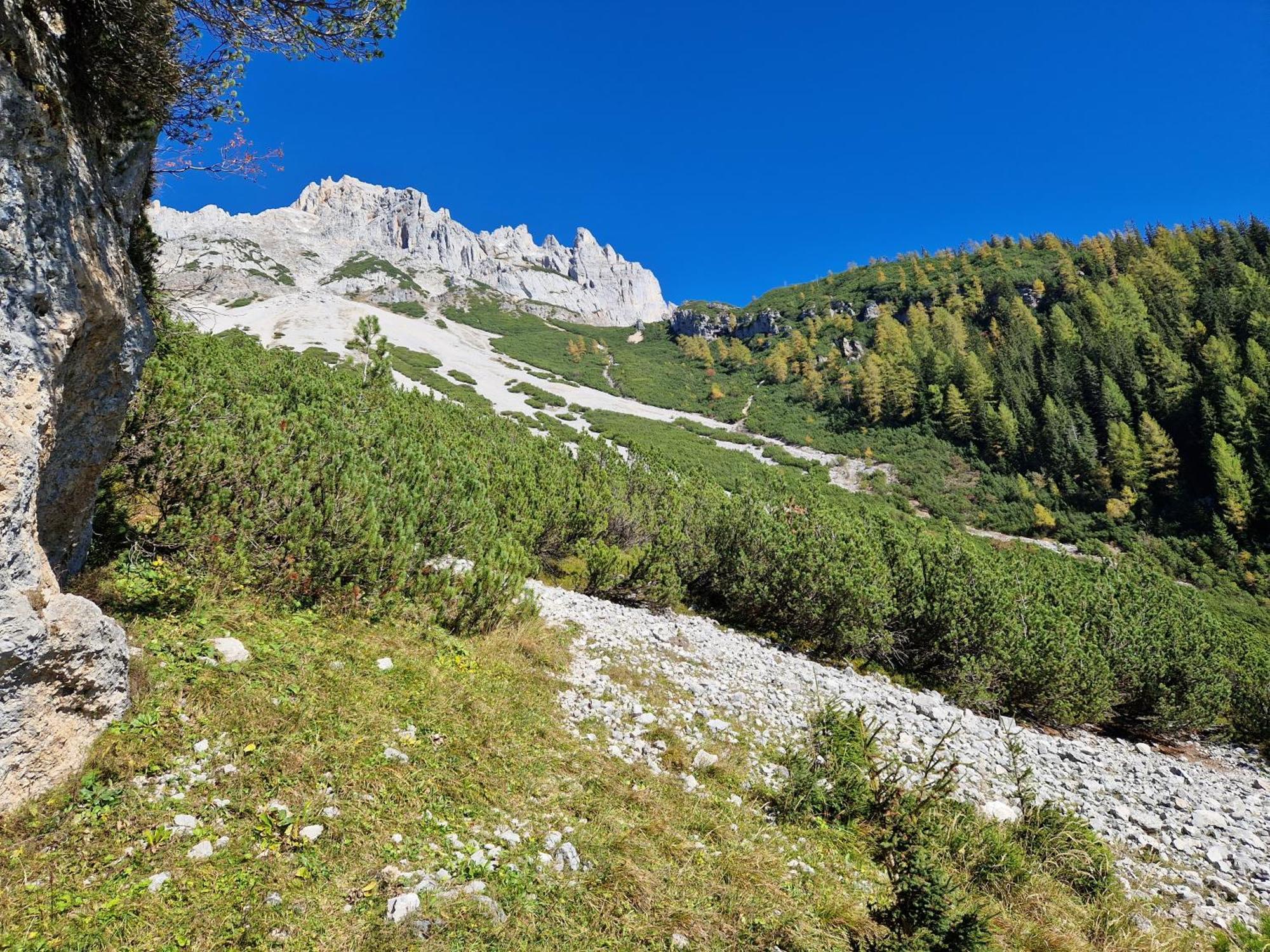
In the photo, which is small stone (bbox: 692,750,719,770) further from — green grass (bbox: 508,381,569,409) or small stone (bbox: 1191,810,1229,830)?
green grass (bbox: 508,381,569,409)

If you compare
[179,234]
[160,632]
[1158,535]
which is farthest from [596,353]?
[179,234]

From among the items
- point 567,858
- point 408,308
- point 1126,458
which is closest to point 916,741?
point 567,858

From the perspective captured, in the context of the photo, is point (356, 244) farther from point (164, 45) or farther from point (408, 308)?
point (164, 45)

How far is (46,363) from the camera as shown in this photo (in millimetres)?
3246

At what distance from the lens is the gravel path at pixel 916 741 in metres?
5.57

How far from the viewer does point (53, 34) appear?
3.37 meters

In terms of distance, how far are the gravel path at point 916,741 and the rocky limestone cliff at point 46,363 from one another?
4.11 m

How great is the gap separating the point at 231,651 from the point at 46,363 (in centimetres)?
275

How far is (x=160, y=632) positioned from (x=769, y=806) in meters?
5.98

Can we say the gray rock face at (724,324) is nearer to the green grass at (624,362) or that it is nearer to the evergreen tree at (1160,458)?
the green grass at (624,362)

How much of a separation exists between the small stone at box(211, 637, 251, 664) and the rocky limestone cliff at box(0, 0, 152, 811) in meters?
0.91

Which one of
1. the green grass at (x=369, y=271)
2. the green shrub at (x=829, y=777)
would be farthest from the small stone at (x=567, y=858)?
Result: the green grass at (x=369, y=271)

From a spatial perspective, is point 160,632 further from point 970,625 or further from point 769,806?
point 970,625

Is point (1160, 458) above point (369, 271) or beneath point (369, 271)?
beneath
